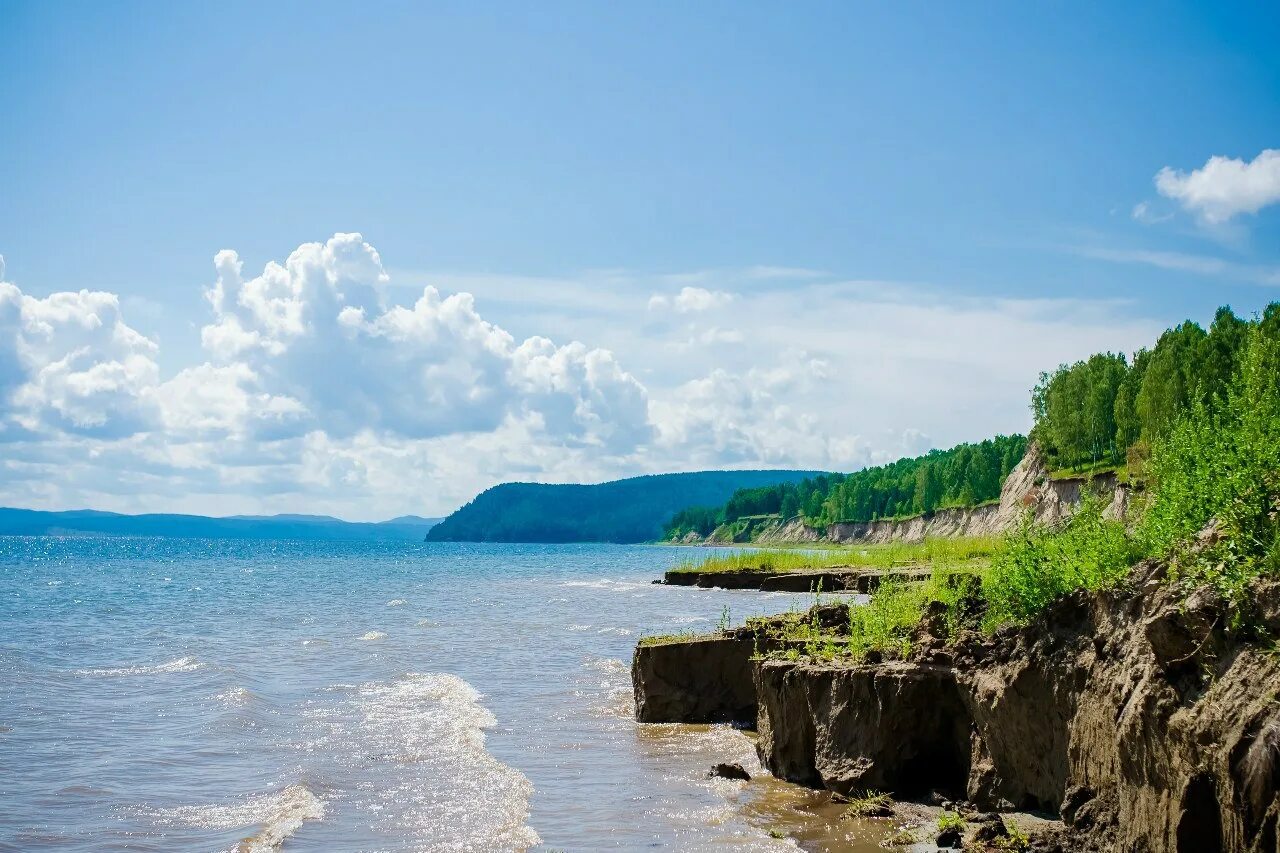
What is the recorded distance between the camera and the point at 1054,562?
1202 cm

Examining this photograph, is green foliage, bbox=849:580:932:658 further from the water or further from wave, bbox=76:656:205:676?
wave, bbox=76:656:205:676

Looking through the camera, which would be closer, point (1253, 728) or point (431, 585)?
point (1253, 728)

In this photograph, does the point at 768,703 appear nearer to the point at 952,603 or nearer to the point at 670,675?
the point at 952,603

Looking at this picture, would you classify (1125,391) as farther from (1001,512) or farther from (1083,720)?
(1083,720)

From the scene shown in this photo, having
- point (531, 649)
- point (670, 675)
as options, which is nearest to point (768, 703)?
point (670, 675)

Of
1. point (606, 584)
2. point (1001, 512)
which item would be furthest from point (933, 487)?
point (606, 584)

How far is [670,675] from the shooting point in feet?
64.8

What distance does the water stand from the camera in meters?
13.2

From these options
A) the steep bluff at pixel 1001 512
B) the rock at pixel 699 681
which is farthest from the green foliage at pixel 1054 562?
the steep bluff at pixel 1001 512

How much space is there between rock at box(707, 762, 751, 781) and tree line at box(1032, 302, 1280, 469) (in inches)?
2027

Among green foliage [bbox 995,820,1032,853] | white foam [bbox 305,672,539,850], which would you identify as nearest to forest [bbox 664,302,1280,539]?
green foliage [bbox 995,820,1032,853]

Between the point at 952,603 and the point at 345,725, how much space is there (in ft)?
40.5

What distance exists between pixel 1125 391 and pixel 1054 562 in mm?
78591

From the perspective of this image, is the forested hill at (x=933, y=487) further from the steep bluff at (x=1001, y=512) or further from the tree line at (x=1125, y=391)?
the tree line at (x=1125, y=391)
